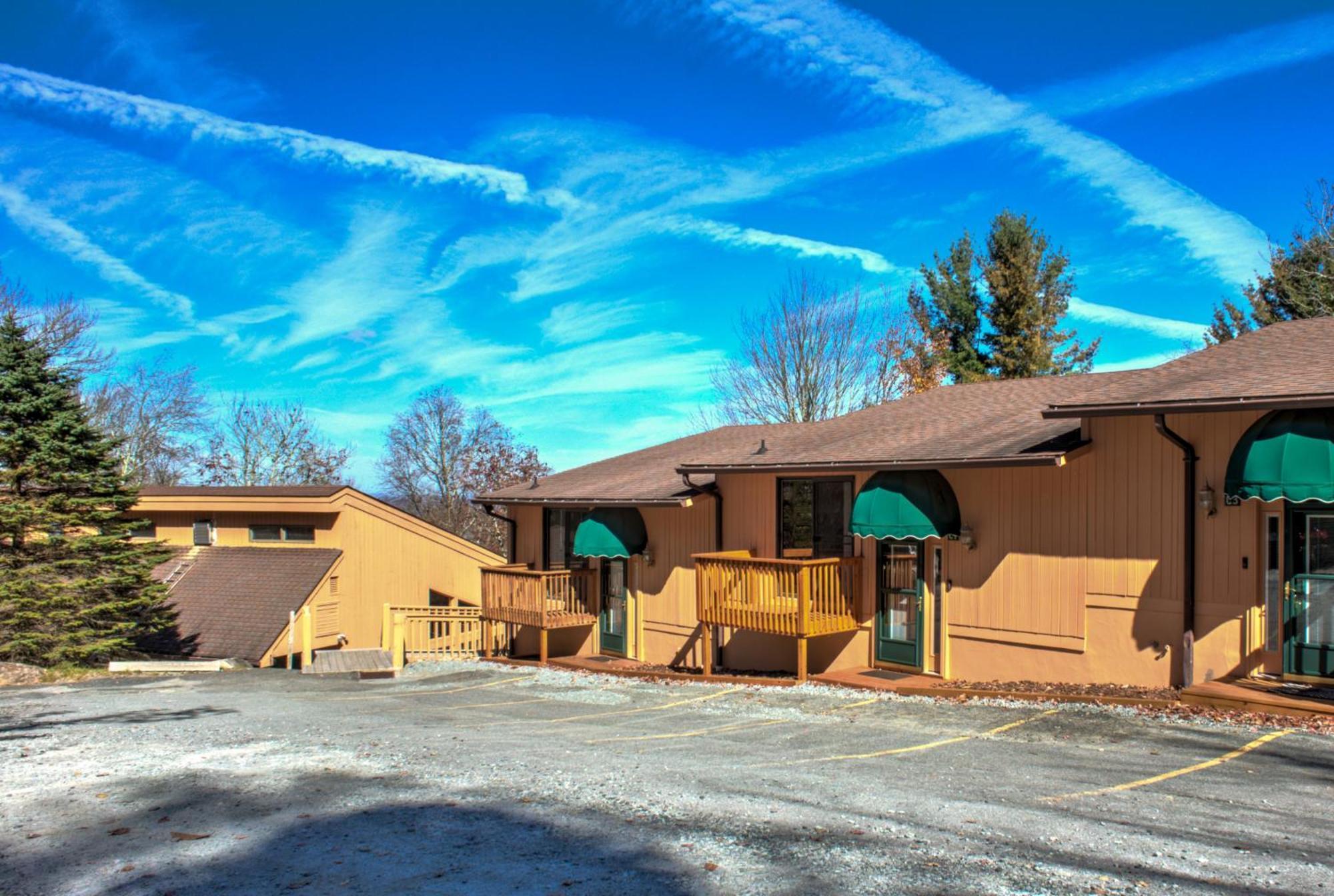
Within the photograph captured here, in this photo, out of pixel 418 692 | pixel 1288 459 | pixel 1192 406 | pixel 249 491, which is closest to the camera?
pixel 1288 459

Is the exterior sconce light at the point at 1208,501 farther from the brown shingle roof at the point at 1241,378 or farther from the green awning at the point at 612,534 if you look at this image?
the green awning at the point at 612,534

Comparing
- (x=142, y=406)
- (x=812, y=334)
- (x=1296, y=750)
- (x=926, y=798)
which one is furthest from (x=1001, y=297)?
(x=142, y=406)

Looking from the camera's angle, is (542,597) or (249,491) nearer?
(542,597)

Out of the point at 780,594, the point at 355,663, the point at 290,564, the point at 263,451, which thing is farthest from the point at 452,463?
the point at 780,594

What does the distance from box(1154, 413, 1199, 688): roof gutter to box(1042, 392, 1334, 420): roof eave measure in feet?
1.36

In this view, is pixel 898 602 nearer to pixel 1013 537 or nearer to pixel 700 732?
pixel 1013 537

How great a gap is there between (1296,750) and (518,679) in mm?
11515

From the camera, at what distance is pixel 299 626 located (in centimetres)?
2233

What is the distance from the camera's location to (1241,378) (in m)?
10.1

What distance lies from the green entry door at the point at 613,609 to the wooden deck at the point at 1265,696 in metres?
10.2

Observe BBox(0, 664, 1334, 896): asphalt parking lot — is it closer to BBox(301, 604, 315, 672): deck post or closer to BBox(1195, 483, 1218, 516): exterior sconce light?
BBox(1195, 483, 1218, 516): exterior sconce light

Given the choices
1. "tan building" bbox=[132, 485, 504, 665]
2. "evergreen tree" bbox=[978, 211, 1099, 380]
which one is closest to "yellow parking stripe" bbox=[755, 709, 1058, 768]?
"tan building" bbox=[132, 485, 504, 665]

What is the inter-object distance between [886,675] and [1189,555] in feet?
14.1

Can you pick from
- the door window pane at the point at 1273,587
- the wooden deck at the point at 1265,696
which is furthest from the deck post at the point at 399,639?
the door window pane at the point at 1273,587
